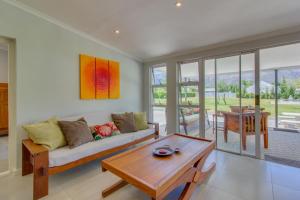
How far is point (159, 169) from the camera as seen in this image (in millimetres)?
1597

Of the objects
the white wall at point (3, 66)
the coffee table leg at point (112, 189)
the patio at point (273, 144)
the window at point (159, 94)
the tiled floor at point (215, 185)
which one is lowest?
the tiled floor at point (215, 185)

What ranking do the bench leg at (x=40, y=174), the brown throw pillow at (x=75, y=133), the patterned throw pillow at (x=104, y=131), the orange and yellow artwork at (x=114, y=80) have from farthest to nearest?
the orange and yellow artwork at (x=114, y=80), the patterned throw pillow at (x=104, y=131), the brown throw pillow at (x=75, y=133), the bench leg at (x=40, y=174)

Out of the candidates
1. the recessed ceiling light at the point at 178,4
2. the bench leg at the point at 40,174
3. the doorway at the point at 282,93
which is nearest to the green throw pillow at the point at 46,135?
the bench leg at the point at 40,174

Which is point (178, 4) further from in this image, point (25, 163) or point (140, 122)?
point (25, 163)

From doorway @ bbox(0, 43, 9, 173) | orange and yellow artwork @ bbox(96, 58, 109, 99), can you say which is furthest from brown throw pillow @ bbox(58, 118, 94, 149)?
doorway @ bbox(0, 43, 9, 173)

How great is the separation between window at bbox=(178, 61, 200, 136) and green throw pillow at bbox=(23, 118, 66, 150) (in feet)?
9.21

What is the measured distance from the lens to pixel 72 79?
3.13 meters

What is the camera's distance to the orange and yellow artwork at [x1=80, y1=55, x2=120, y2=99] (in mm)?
3275

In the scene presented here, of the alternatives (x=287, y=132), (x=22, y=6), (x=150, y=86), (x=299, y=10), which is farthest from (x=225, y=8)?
(x=287, y=132)

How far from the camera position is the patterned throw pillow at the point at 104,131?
9.29 feet

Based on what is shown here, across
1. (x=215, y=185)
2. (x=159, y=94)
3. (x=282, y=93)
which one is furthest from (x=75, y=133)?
(x=282, y=93)

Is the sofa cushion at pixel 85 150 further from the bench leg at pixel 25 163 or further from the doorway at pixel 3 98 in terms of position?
the doorway at pixel 3 98

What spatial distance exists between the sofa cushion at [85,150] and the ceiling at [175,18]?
2130 mm

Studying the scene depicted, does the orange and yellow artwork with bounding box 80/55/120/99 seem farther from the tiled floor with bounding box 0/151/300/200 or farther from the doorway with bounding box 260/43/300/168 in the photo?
the doorway with bounding box 260/43/300/168
